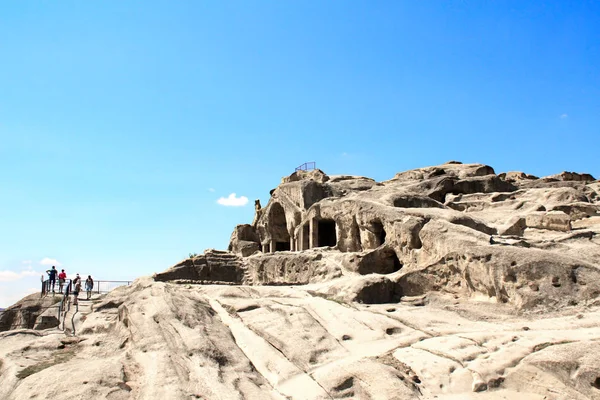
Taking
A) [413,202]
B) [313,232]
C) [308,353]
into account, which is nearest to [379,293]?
[308,353]

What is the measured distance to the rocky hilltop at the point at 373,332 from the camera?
774cm

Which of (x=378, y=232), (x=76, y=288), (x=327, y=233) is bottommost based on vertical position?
(x=76, y=288)

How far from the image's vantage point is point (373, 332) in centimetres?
990

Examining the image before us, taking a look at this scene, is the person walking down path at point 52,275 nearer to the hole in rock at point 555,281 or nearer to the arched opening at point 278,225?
the arched opening at point 278,225

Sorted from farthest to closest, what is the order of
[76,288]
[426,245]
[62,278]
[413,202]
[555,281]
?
[62,278]
[413,202]
[76,288]
[426,245]
[555,281]

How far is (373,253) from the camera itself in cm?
1675

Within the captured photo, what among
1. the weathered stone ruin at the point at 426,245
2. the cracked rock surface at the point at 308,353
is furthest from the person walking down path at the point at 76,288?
the cracked rock surface at the point at 308,353

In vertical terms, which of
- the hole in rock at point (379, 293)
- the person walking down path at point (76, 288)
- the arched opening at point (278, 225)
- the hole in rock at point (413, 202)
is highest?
the arched opening at point (278, 225)

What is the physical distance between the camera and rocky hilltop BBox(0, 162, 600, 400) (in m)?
7.74

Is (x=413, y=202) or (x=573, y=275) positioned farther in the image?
(x=413, y=202)

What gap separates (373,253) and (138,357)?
955 centimetres

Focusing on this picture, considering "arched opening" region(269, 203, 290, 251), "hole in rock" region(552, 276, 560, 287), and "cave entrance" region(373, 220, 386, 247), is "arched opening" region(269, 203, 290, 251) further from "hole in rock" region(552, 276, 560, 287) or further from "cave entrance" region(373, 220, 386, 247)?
"hole in rock" region(552, 276, 560, 287)

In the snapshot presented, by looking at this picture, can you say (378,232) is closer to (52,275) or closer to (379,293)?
(379,293)

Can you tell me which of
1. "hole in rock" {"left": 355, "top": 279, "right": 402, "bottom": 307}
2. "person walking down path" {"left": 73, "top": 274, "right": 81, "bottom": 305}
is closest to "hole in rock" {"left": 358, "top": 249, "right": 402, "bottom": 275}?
"hole in rock" {"left": 355, "top": 279, "right": 402, "bottom": 307}
